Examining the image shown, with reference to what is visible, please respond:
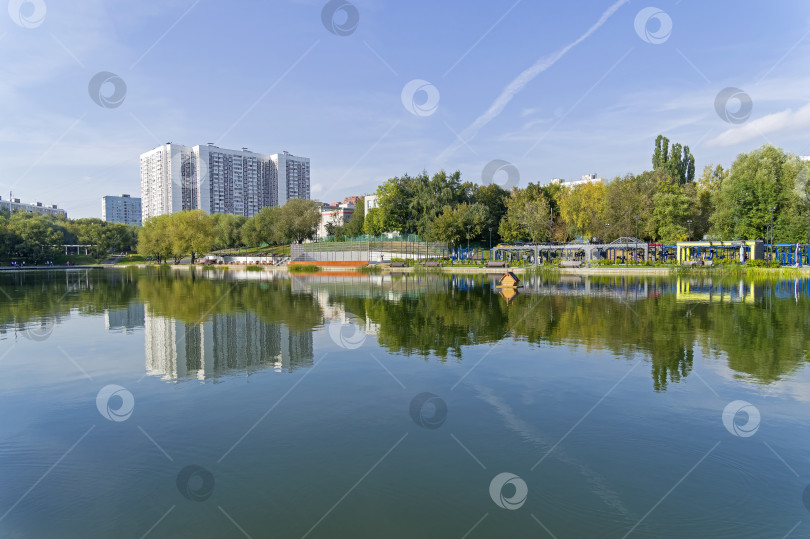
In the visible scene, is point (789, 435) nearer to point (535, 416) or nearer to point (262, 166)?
point (535, 416)

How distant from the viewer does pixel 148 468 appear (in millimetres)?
6773

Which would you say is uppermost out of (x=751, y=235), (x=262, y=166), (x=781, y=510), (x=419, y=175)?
(x=262, y=166)

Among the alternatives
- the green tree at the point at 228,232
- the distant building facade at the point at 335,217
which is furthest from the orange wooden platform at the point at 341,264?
the distant building facade at the point at 335,217

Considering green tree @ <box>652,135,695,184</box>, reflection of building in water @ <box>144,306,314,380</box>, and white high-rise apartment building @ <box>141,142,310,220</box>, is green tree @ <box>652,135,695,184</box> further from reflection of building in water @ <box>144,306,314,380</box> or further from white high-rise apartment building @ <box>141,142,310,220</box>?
white high-rise apartment building @ <box>141,142,310,220</box>

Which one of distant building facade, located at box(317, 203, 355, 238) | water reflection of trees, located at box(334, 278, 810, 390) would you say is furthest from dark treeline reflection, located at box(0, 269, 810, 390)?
distant building facade, located at box(317, 203, 355, 238)

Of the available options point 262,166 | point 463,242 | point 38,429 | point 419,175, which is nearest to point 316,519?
point 38,429

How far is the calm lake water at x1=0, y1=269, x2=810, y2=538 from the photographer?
5574 millimetres

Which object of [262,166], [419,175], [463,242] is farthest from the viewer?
[262,166]

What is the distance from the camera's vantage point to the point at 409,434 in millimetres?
7930

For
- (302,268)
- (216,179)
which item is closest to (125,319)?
(302,268)

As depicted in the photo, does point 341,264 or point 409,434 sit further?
point 341,264

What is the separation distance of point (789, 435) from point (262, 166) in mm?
167347

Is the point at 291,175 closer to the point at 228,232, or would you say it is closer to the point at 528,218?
the point at 228,232

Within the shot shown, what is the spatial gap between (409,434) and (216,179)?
154228 mm
